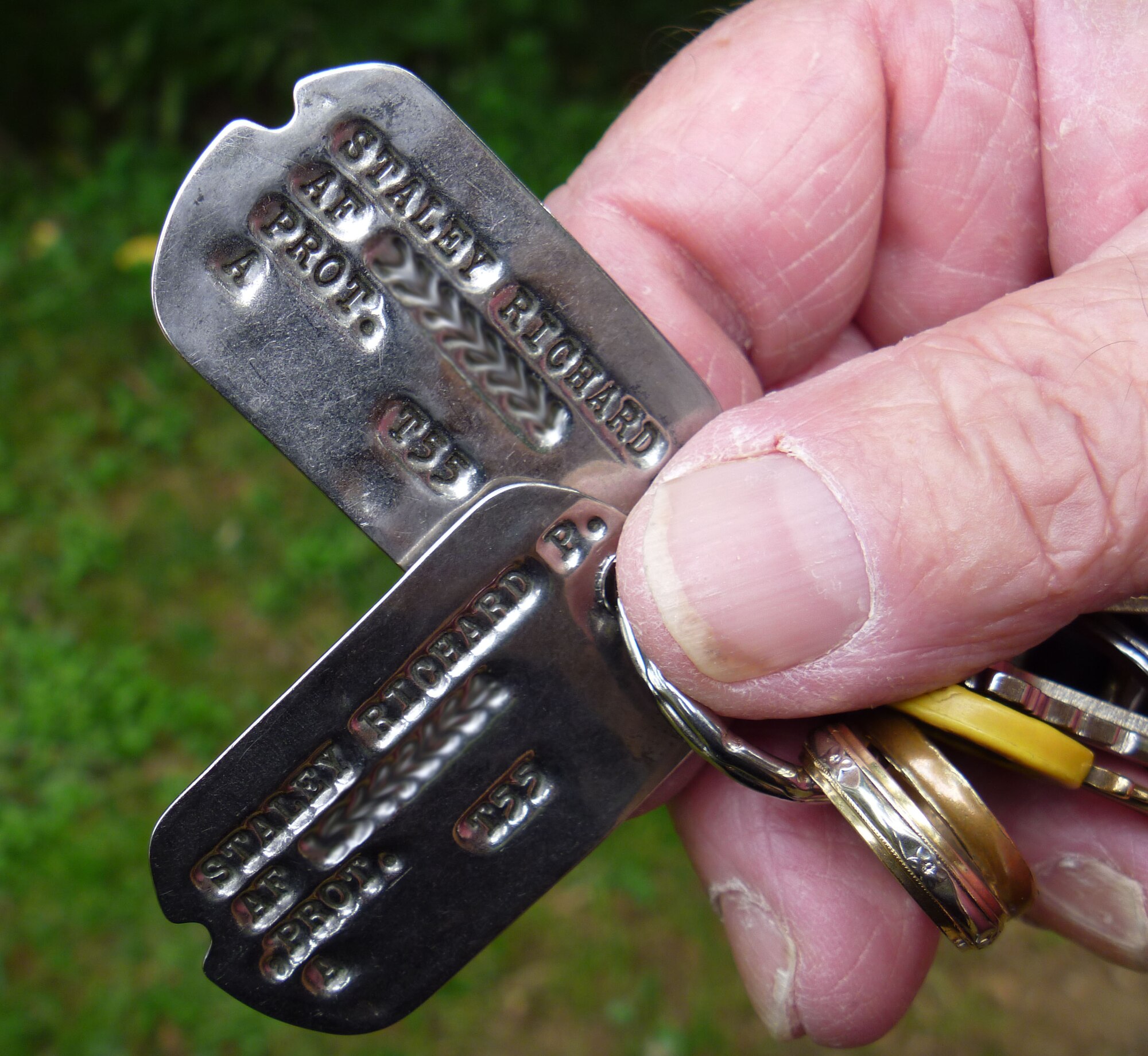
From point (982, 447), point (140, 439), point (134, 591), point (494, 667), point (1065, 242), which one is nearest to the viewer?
point (982, 447)

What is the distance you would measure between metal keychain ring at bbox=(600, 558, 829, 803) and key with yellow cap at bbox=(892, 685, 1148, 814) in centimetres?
13

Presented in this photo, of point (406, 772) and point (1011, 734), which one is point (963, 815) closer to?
point (1011, 734)

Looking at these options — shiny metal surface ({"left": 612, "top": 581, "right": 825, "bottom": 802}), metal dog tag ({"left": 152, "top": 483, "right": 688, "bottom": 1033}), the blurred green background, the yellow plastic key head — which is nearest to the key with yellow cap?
the yellow plastic key head

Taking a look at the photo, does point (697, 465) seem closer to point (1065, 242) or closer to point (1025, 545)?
point (1025, 545)

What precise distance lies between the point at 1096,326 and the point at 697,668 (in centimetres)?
49

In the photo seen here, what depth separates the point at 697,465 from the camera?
962 mm

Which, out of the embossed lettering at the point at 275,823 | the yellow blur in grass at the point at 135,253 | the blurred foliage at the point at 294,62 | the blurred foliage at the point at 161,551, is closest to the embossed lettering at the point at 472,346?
the embossed lettering at the point at 275,823

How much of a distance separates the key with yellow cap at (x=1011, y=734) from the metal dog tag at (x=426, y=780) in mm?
273

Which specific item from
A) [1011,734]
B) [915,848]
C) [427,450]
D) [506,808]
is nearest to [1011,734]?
[1011,734]

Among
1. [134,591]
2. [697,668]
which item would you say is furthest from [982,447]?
[134,591]

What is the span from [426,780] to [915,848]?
0.48 metres

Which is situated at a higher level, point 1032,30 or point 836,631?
point 1032,30

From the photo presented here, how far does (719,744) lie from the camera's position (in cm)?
97

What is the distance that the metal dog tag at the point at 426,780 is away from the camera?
0.96m
